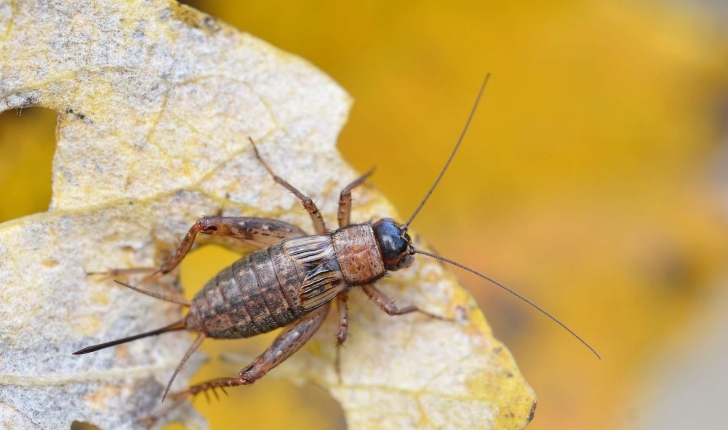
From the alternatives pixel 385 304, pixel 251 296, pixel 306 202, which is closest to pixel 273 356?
pixel 251 296

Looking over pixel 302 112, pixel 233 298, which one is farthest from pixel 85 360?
pixel 302 112

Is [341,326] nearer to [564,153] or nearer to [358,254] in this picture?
[358,254]

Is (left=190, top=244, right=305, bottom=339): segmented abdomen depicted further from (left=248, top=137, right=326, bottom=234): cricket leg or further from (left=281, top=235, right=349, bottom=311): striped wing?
(left=248, top=137, right=326, bottom=234): cricket leg

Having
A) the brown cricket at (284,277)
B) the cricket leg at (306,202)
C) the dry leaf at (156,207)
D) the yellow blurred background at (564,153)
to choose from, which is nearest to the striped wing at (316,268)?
the brown cricket at (284,277)

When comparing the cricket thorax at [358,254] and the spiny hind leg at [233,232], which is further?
the cricket thorax at [358,254]

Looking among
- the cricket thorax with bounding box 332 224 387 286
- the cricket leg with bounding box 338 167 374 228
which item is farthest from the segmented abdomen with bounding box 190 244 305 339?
the cricket leg with bounding box 338 167 374 228

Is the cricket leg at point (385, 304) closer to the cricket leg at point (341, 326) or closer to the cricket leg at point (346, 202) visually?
the cricket leg at point (341, 326)

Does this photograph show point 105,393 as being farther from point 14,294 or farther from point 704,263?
point 704,263
